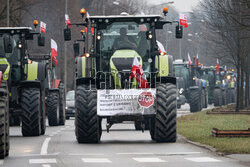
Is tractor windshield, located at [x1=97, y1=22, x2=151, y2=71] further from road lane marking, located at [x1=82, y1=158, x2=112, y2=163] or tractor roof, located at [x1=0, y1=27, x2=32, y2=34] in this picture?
road lane marking, located at [x1=82, y1=158, x2=112, y2=163]

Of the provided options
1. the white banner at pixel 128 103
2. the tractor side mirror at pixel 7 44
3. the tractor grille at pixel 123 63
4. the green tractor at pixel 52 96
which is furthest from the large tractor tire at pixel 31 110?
the green tractor at pixel 52 96

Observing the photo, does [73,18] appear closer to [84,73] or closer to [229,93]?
[229,93]

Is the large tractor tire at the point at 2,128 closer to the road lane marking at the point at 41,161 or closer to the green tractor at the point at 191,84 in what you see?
the road lane marking at the point at 41,161

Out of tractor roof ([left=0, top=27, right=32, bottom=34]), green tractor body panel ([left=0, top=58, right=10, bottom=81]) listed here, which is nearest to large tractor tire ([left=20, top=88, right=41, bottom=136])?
green tractor body panel ([left=0, top=58, right=10, bottom=81])

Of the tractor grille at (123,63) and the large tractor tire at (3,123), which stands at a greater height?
the tractor grille at (123,63)

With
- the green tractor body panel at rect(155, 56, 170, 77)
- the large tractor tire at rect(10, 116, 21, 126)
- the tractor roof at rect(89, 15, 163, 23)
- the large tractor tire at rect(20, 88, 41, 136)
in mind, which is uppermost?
the tractor roof at rect(89, 15, 163, 23)

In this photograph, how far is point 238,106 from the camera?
40188 mm

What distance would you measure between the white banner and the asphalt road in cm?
84

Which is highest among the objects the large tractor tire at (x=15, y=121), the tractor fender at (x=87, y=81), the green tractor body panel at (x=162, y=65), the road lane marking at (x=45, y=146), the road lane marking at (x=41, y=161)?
the green tractor body panel at (x=162, y=65)

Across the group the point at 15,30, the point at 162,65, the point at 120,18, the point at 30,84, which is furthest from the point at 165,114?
the point at 15,30

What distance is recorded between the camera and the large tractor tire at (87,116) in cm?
1945

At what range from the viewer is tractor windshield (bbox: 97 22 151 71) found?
69.3 ft

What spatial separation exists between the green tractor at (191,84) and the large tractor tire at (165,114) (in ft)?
82.7

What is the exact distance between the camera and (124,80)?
20703 millimetres
